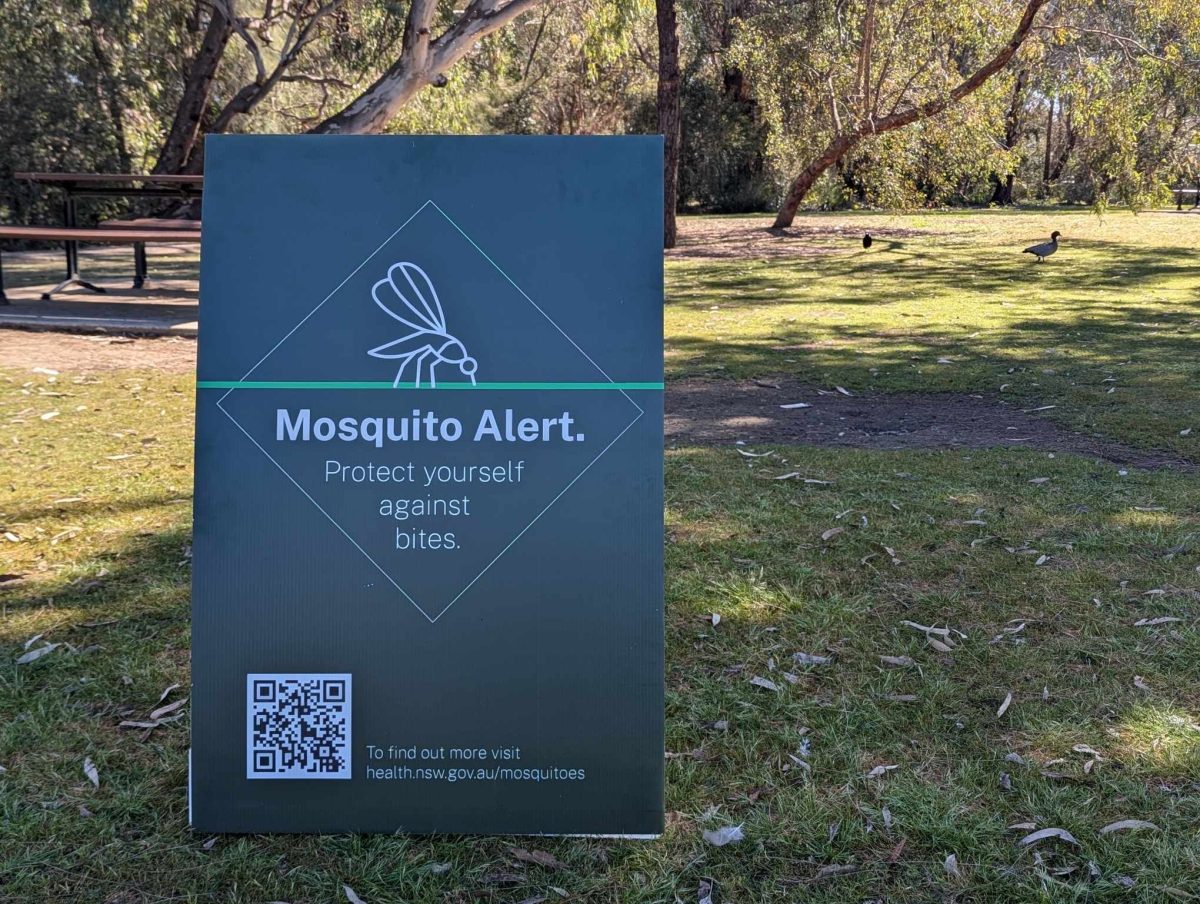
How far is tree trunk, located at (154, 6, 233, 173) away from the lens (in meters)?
16.5

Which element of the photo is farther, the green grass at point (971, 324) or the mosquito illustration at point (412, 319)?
the green grass at point (971, 324)

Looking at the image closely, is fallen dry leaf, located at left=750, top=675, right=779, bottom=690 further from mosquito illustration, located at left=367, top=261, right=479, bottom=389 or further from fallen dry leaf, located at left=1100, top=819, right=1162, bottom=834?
mosquito illustration, located at left=367, top=261, right=479, bottom=389

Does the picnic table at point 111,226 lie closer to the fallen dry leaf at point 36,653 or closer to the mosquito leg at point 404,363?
the fallen dry leaf at point 36,653

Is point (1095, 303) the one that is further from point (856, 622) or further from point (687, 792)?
point (687, 792)

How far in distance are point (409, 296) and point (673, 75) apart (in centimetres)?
1621

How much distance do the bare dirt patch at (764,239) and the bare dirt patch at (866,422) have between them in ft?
33.8

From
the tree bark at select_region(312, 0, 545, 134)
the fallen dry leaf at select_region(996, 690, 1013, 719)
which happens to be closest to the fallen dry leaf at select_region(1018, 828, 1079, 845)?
the fallen dry leaf at select_region(996, 690, 1013, 719)

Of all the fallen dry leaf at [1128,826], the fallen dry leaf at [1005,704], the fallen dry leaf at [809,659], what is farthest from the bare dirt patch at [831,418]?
the fallen dry leaf at [1128,826]

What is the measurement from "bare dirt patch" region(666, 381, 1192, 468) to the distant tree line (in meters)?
6.79

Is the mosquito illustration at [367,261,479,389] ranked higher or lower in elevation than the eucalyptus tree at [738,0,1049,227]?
lower

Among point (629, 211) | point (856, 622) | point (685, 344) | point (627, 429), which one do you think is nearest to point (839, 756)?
point (856, 622)

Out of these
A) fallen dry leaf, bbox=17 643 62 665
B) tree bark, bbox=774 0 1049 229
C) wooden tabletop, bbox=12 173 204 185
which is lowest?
fallen dry leaf, bbox=17 643 62 665

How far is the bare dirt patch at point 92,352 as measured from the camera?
852 cm

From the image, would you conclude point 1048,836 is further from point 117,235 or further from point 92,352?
point 117,235
